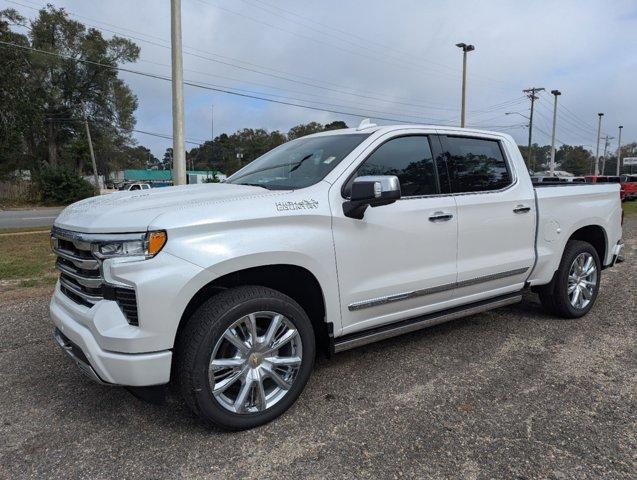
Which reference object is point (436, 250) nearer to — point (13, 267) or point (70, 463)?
point (70, 463)

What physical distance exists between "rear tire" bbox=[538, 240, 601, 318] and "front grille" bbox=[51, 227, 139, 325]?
3.95 m

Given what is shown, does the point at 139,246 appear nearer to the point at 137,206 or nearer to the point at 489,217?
the point at 137,206

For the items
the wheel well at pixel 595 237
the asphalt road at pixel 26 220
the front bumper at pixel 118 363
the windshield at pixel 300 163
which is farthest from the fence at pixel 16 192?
the wheel well at pixel 595 237

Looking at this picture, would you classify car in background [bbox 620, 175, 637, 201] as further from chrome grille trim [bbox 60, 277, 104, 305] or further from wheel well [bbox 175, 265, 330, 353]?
chrome grille trim [bbox 60, 277, 104, 305]

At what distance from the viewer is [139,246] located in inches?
102

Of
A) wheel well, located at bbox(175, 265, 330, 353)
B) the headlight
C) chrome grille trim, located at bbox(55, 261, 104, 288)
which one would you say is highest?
the headlight

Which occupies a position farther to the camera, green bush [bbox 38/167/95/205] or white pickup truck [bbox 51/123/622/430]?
green bush [bbox 38/167/95/205]

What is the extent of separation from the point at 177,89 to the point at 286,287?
9286 mm

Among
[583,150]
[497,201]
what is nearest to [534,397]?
[497,201]

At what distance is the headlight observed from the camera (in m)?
→ 2.58

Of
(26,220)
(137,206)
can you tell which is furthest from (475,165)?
(26,220)

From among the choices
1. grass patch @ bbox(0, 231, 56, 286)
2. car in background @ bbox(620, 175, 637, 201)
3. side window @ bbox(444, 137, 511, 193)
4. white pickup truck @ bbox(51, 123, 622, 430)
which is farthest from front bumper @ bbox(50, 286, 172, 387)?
car in background @ bbox(620, 175, 637, 201)

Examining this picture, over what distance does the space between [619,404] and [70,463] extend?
132 inches

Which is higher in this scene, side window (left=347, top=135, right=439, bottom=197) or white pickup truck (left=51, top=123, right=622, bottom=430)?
side window (left=347, top=135, right=439, bottom=197)
